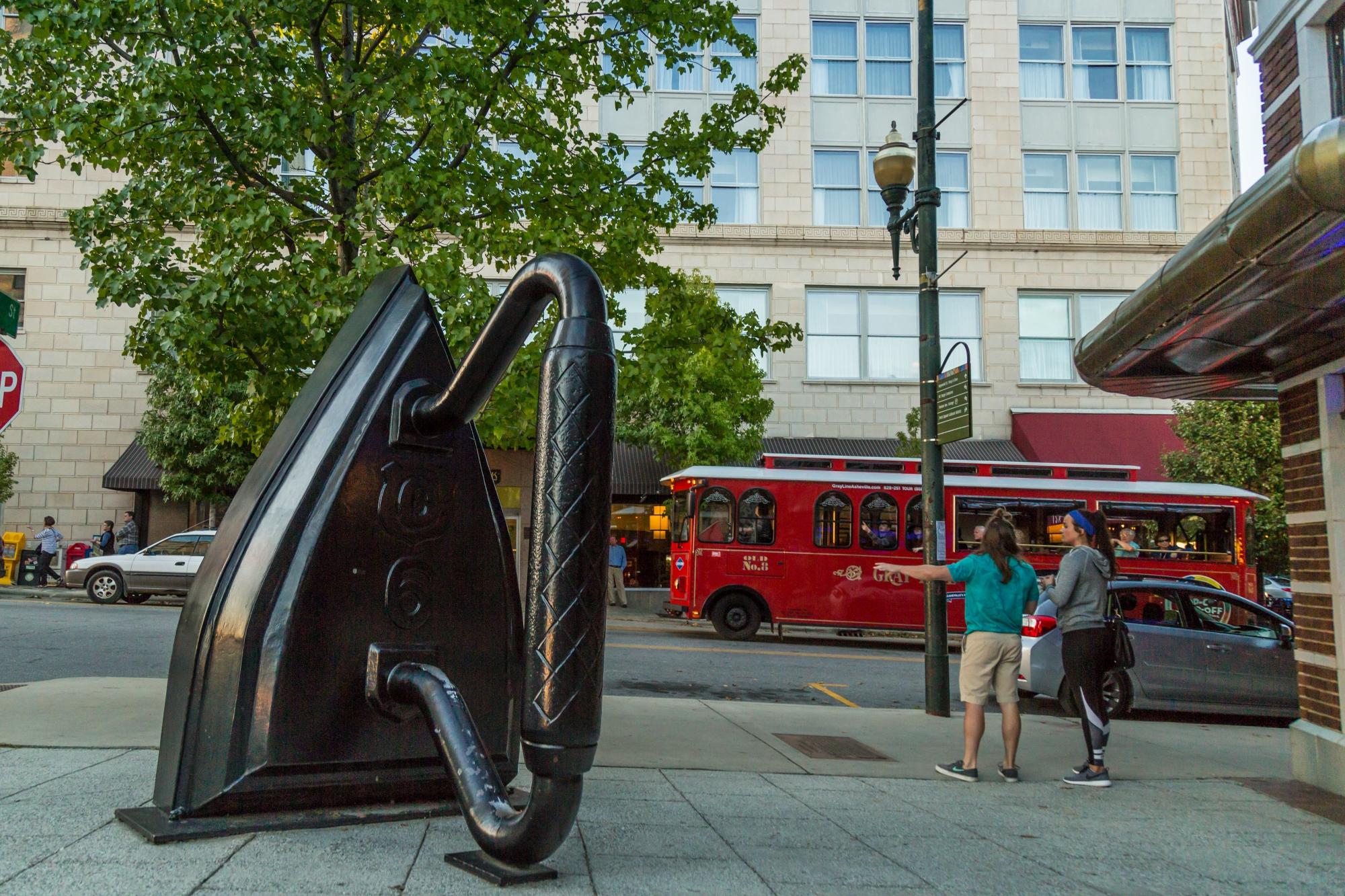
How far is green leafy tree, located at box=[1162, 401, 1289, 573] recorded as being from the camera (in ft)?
61.8

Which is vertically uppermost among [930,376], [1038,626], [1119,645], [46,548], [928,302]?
[928,302]

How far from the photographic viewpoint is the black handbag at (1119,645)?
268 inches

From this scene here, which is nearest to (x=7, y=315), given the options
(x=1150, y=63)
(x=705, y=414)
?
(x=705, y=414)

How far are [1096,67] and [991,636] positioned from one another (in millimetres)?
22818

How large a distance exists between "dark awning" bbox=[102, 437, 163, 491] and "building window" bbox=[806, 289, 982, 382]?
15.2 metres

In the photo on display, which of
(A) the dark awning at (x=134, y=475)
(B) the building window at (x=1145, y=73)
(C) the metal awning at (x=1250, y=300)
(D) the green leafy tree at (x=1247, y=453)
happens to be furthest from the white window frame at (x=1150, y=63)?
(A) the dark awning at (x=134, y=475)

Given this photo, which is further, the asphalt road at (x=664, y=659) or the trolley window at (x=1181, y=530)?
the trolley window at (x=1181, y=530)

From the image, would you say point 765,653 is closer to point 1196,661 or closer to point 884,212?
point 1196,661

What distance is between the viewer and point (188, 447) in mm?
21281

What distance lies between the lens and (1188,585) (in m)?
10.7

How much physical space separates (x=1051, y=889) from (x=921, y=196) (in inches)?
305

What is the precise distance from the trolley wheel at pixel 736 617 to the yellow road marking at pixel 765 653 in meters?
1.39

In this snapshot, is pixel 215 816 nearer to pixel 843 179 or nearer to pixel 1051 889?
pixel 1051 889

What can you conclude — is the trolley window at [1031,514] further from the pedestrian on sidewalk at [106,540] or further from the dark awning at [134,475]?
the pedestrian on sidewalk at [106,540]
